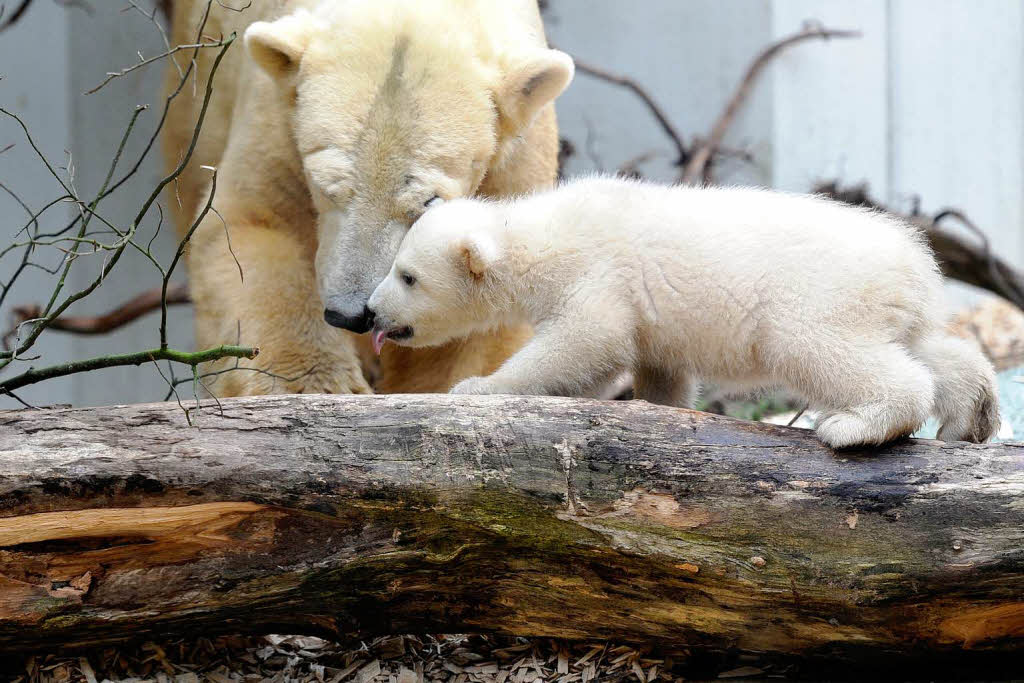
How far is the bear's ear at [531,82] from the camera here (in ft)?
10.7

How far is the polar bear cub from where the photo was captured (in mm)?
2434

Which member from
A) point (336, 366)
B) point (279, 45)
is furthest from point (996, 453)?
point (279, 45)

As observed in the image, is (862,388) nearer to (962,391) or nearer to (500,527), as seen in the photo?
(962,391)

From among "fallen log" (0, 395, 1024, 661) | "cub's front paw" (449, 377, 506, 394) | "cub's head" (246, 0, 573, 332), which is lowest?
"fallen log" (0, 395, 1024, 661)

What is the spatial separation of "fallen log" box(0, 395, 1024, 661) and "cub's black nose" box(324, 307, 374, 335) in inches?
25.4

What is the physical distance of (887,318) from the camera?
2447mm

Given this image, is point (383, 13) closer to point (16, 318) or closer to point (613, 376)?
point (613, 376)

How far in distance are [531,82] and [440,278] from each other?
0.88m

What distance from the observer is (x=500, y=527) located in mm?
2240

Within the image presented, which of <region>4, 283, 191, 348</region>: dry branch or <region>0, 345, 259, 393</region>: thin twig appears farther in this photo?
<region>4, 283, 191, 348</region>: dry branch

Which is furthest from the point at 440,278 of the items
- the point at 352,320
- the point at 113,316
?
the point at 113,316

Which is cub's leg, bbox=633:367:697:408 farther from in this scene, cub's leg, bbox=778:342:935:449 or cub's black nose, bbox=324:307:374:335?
cub's black nose, bbox=324:307:374:335

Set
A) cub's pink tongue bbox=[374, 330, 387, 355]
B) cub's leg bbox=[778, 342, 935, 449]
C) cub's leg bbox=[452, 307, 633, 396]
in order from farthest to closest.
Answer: cub's pink tongue bbox=[374, 330, 387, 355], cub's leg bbox=[452, 307, 633, 396], cub's leg bbox=[778, 342, 935, 449]

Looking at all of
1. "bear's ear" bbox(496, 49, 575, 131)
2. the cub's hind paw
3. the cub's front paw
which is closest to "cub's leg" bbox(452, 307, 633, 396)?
the cub's front paw
